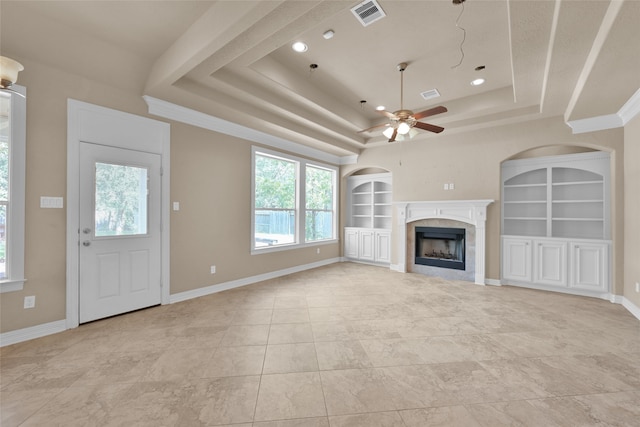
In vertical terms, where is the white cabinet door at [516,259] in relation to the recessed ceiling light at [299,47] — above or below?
below

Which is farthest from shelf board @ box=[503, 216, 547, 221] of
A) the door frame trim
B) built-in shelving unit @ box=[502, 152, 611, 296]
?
the door frame trim

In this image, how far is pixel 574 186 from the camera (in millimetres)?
4672

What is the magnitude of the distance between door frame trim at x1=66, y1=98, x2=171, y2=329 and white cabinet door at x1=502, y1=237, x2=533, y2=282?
5.75 m

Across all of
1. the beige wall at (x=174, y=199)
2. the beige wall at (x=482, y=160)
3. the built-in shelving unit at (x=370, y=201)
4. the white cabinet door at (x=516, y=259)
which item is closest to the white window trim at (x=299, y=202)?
the beige wall at (x=174, y=199)

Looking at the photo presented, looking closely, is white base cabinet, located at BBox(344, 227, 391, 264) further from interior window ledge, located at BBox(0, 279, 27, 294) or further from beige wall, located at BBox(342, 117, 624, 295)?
interior window ledge, located at BBox(0, 279, 27, 294)

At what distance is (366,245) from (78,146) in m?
5.60

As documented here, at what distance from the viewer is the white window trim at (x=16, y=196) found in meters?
2.61

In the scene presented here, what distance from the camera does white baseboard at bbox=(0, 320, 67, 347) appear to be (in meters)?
2.58

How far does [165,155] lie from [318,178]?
141 inches

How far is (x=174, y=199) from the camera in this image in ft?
12.6

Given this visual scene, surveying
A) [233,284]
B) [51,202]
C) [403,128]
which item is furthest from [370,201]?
[51,202]

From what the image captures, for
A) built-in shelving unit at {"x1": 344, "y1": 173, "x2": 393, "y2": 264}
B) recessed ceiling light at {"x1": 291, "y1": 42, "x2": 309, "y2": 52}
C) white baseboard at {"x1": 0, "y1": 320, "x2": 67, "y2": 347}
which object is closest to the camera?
white baseboard at {"x1": 0, "y1": 320, "x2": 67, "y2": 347}

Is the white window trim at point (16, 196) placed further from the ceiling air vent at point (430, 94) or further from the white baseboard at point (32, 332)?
the ceiling air vent at point (430, 94)

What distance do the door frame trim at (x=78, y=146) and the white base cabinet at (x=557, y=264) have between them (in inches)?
229
